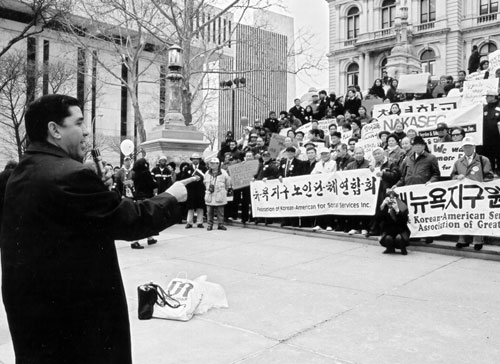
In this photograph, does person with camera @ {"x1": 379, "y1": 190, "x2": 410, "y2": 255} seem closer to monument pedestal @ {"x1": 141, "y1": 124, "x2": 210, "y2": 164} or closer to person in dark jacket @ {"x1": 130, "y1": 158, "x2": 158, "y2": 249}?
person in dark jacket @ {"x1": 130, "y1": 158, "x2": 158, "y2": 249}

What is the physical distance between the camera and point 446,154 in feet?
33.1

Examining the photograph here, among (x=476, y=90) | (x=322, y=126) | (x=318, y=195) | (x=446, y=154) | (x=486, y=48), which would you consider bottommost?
(x=318, y=195)

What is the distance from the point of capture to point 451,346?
386cm

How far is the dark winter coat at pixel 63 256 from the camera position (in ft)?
6.37

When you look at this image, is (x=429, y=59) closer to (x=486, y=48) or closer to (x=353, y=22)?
(x=486, y=48)

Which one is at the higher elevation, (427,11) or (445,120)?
(427,11)

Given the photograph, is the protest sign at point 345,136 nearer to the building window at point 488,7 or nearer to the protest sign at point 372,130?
the protest sign at point 372,130

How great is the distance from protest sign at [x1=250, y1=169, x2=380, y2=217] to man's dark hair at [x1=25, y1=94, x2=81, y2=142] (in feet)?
26.4

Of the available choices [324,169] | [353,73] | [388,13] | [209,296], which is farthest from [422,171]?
[353,73]

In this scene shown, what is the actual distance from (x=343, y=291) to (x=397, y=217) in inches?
112

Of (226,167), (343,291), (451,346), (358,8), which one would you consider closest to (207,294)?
(343,291)

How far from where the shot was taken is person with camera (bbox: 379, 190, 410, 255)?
7926mm

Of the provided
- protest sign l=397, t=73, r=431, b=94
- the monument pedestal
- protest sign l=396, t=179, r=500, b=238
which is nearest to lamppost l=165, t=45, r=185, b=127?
the monument pedestal

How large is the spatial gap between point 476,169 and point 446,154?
6.86 ft
